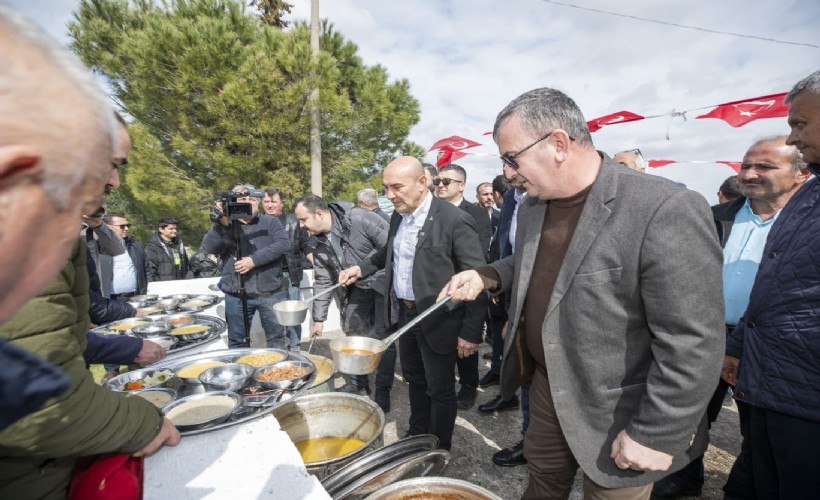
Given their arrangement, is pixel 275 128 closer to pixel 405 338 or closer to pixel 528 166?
pixel 405 338

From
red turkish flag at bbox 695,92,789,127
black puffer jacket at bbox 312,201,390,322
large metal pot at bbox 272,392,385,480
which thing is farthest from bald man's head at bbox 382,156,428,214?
red turkish flag at bbox 695,92,789,127

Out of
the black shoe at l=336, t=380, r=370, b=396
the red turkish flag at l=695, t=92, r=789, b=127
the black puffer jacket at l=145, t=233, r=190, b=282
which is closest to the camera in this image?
the black shoe at l=336, t=380, r=370, b=396

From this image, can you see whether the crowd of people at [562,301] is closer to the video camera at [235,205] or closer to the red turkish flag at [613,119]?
the video camera at [235,205]

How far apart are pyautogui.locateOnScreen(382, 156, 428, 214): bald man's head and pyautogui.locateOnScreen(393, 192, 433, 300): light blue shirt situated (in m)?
0.06

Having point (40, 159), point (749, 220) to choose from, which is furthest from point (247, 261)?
point (749, 220)

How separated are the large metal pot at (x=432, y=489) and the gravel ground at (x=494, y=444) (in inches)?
56.2

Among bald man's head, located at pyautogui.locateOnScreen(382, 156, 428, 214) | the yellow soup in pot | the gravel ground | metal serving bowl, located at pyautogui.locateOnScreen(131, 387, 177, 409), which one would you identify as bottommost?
the gravel ground

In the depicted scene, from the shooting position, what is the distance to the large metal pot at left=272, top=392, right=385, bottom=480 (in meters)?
2.21

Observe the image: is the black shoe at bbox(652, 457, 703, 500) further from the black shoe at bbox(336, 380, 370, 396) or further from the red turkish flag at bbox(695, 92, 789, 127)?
the red turkish flag at bbox(695, 92, 789, 127)

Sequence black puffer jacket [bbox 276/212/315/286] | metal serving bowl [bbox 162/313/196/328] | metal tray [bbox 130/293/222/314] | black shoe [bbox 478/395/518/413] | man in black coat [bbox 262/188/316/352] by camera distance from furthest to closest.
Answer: black puffer jacket [bbox 276/212/315/286]
man in black coat [bbox 262/188/316/352]
black shoe [bbox 478/395/518/413]
metal tray [bbox 130/293/222/314]
metal serving bowl [bbox 162/313/196/328]

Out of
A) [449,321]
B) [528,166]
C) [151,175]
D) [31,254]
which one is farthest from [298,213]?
[151,175]

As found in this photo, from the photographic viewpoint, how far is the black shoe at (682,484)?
254 centimetres

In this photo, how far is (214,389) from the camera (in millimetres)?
1849

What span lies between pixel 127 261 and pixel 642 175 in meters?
5.41
